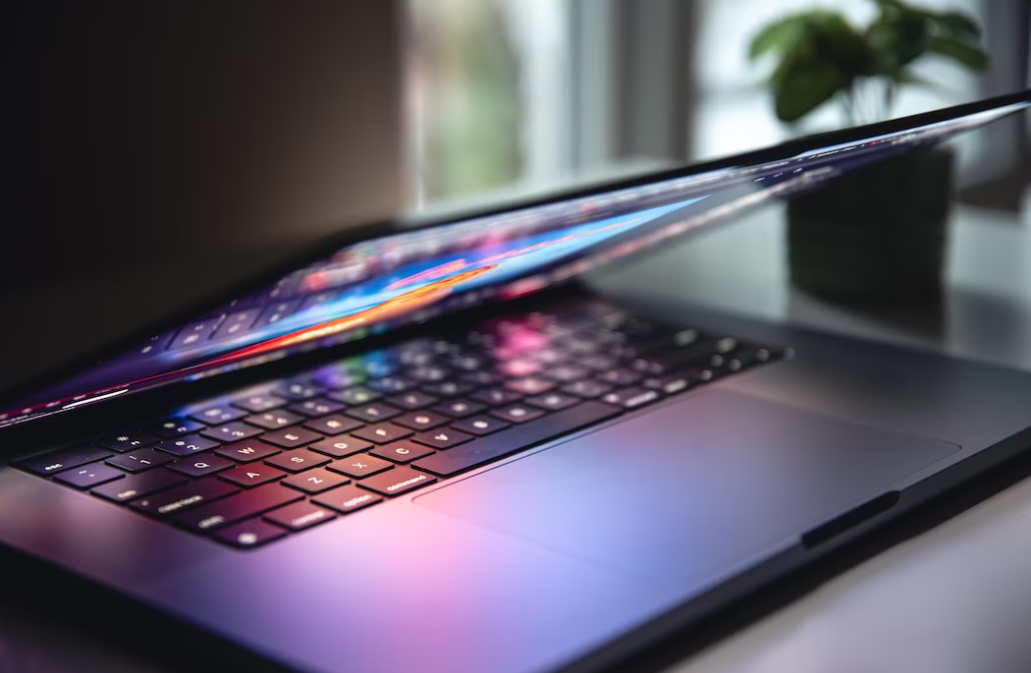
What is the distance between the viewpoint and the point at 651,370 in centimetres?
67

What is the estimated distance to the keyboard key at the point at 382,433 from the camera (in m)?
0.56

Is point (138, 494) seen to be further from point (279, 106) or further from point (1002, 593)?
point (279, 106)

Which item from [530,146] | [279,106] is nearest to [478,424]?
[279,106]

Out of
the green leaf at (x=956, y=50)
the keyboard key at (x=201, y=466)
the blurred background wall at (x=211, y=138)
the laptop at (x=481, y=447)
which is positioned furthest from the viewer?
the blurred background wall at (x=211, y=138)

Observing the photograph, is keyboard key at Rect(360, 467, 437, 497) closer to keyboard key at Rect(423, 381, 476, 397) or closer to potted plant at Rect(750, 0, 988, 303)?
keyboard key at Rect(423, 381, 476, 397)

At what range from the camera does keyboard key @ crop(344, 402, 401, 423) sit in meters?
0.59

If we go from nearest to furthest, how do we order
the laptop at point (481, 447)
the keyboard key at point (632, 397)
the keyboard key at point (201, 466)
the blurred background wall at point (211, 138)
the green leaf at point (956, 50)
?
the laptop at point (481, 447), the keyboard key at point (201, 466), the keyboard key at point (632, 397), the green leaf at point (956, 50), the blurred background wall at point (211, 138)

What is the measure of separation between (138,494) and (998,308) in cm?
67

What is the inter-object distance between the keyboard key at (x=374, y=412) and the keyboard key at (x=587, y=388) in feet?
0.31

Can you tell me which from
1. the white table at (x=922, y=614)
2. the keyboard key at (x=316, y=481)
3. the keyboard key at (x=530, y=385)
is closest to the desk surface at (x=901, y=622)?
the white table at (x=922, y=614)

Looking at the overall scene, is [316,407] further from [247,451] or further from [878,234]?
[878,234]

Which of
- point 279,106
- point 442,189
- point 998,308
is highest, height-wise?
point 279,106

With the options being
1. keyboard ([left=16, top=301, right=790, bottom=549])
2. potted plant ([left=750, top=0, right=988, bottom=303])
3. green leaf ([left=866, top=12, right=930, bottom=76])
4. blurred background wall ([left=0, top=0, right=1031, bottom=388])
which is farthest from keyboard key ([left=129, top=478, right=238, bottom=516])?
green leaf ([left=866, top=12, right=930, bottom=76])

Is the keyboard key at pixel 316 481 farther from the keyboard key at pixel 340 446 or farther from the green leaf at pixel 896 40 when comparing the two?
the green leaf at pixel 896 40
